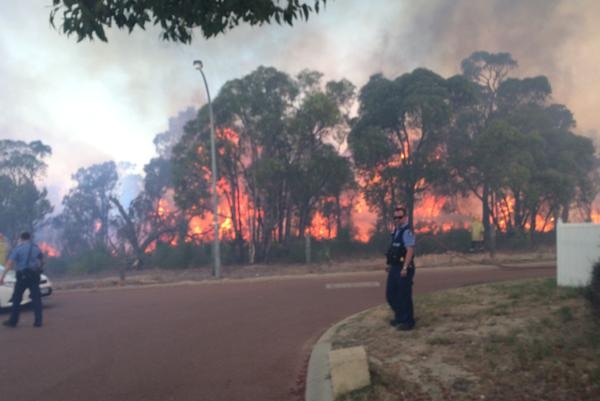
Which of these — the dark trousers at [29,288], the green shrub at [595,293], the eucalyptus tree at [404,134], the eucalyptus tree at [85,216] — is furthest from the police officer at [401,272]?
the eucalyptus tree at [85,216]

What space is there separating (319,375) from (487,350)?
1.74 meters

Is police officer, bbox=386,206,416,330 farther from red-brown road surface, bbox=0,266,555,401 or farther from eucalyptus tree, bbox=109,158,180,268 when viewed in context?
eucalyptus tree, bbox=109,158,180,268

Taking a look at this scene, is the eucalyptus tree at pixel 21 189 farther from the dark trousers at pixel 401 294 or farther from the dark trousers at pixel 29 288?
the dark trousers at pixel 401 294

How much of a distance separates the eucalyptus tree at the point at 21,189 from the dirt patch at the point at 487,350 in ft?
106

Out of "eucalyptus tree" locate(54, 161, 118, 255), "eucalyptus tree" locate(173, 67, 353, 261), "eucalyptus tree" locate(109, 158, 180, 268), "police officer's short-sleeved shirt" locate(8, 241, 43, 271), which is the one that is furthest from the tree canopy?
"eucalyptus tree" locate(54, 161, 118, 255)

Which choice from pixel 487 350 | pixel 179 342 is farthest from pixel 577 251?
pixel 179 342

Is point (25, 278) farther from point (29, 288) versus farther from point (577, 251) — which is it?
point (577, 251)

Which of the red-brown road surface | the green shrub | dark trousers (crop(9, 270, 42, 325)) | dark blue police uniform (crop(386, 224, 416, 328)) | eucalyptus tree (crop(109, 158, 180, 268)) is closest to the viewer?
the green shrub

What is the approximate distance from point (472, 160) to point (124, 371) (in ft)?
71.2

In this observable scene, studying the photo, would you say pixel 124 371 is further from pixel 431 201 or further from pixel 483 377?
pixel 431 201

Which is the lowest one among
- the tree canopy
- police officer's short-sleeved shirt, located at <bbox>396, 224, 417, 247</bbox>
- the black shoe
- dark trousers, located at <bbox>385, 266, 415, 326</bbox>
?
the black shoe

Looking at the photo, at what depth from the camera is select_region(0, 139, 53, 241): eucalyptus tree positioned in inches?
1323

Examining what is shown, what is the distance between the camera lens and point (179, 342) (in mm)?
7496

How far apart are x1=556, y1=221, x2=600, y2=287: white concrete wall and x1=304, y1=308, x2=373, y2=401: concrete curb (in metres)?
4.10
